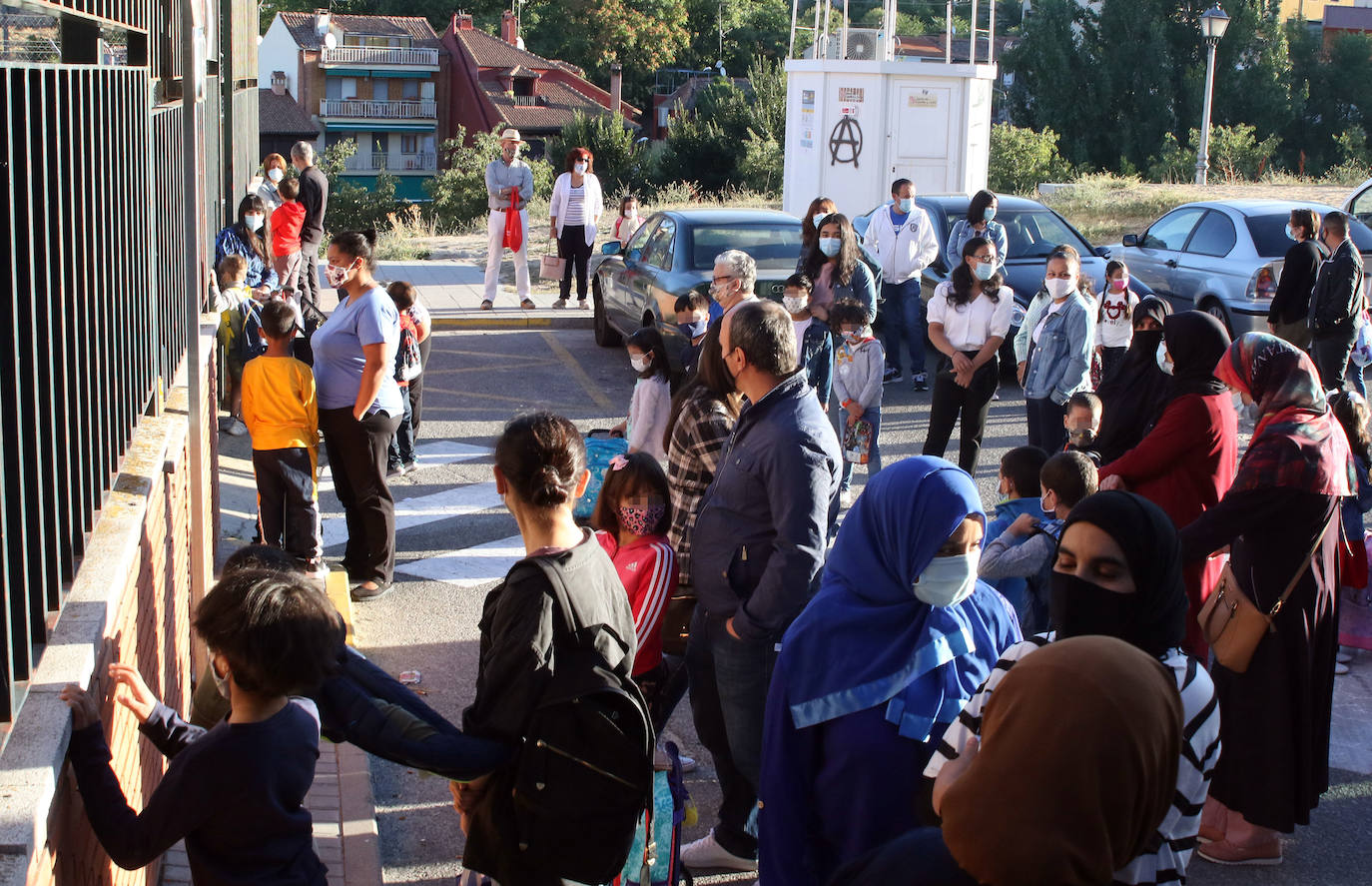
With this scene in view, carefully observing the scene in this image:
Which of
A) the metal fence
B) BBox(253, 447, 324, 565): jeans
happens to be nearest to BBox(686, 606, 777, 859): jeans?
the metal fence

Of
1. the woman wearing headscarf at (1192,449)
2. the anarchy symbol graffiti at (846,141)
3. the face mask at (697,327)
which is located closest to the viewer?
the woman wearing headscarf at (1192,449)

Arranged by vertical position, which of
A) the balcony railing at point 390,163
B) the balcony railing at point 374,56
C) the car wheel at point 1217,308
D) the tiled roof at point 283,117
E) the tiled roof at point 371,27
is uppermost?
the tiled roof at point 371,27

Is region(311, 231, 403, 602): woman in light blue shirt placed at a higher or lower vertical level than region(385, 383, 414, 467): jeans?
higher

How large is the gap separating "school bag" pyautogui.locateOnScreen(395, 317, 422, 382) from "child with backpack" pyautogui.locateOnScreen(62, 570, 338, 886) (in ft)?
19.7

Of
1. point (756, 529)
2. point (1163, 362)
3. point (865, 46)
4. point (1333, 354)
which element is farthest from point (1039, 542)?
point (865, 46)

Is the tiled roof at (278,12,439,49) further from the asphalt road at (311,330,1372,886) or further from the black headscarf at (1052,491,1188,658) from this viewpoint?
the black headscarf at (1052,491,1188,658)

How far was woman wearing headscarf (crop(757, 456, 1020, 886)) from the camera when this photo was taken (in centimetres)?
323

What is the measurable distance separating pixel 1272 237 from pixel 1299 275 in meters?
2.91

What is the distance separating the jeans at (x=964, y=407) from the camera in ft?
30.5

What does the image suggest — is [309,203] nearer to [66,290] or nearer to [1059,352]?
[1059,352]

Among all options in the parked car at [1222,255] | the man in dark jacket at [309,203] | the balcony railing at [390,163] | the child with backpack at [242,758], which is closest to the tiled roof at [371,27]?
the balcony railing at [390,163]

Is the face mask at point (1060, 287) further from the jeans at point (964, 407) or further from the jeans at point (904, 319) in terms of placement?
the jeans at point (904, 319)

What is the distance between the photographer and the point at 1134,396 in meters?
6.75

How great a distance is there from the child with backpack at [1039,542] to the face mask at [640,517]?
1155mm
